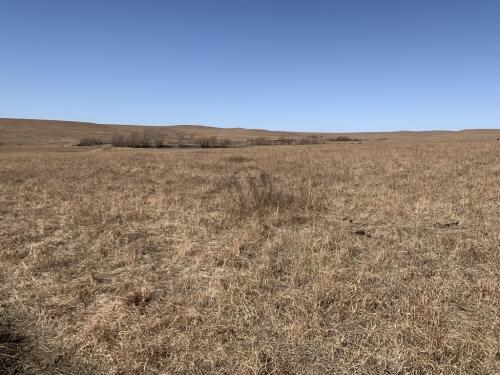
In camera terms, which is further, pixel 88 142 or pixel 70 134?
pixel 70 134

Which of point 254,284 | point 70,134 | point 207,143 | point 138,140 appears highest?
point 70,134

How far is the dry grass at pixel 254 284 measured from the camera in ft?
11.5

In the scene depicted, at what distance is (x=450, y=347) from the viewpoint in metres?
3.48

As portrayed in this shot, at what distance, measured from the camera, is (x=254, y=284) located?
5031 mm

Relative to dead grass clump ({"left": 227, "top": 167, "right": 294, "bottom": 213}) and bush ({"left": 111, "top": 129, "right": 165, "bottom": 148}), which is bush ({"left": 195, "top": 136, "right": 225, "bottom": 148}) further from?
dead grass clump ({"left": 227, "top": 167, "right": 294, "bottom": 213})

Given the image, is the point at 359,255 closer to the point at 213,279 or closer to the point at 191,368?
the point at 213,279

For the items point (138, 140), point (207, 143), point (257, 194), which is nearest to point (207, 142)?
point (207, 143)

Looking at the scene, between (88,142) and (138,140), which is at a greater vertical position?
(138,140)

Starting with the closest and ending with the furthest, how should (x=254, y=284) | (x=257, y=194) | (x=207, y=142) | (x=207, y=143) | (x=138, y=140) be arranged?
(x=254, y=284) → (x=257, y=194) → (x=138, y=140) → (x=207, y=143) → (x=207, y=142)

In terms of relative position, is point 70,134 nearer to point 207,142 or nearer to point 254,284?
point 207,142

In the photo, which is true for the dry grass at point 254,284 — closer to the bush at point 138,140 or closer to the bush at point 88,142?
the bush at point 138,140

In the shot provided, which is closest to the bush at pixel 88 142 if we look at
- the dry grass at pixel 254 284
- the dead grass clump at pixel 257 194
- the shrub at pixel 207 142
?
the shrub at pixel 207 142

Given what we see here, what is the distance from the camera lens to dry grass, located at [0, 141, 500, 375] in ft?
11.5

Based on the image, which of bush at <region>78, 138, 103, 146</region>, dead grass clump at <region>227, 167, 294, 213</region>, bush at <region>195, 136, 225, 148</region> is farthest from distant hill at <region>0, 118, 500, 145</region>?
dead grass clump at <region>227, 167, 294, 213</region>
